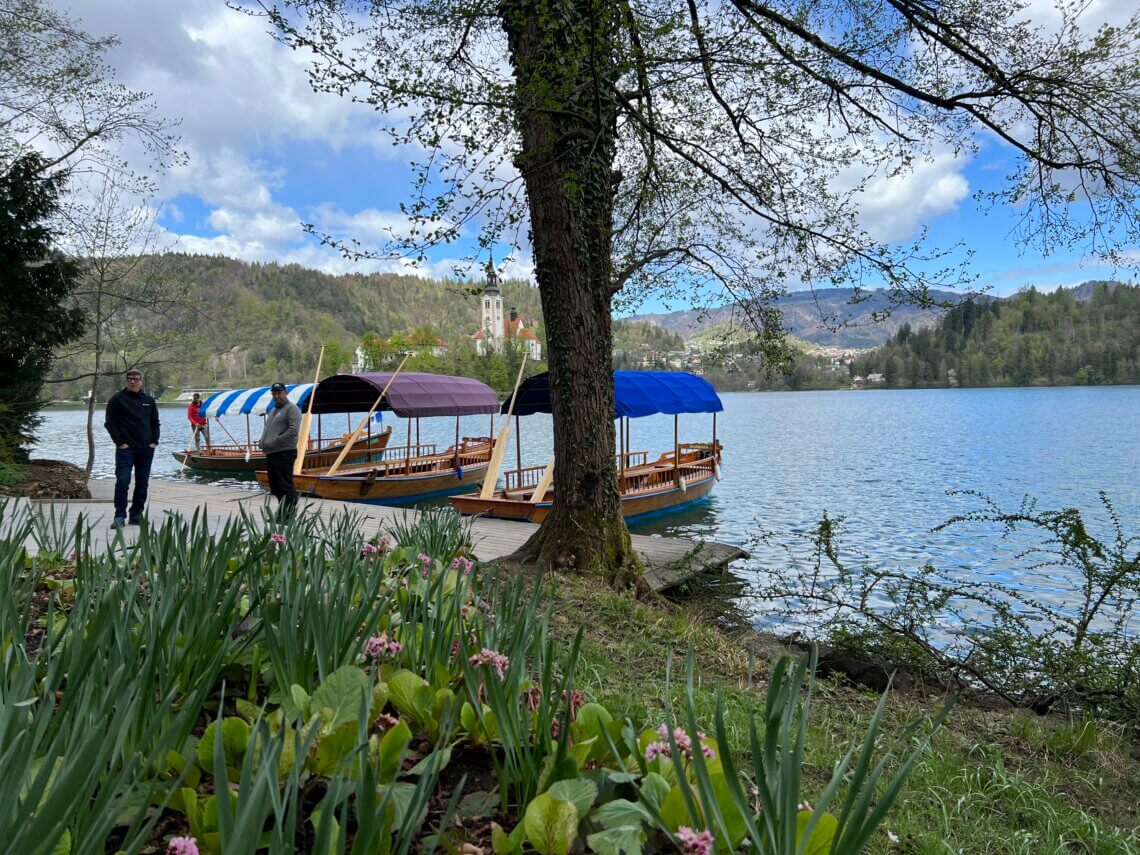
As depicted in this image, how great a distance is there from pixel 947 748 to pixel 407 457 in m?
18.3

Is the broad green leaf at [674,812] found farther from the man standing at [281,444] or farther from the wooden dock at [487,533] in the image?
the man standing at [281,444]

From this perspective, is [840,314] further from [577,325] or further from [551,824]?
[551,824]

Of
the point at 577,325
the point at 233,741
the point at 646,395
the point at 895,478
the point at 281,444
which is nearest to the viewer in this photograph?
the point at 233,741

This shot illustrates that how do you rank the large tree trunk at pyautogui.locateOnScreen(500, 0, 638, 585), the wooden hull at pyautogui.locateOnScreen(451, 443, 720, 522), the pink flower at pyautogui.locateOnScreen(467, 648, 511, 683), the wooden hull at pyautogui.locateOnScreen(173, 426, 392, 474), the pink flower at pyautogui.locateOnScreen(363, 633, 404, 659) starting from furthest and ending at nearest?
the wooden hull at pyautogui.locateOnScreen(173, 426, 392, 474) → the wooden hull at pyautogui.locateOnScreen(451, 443, 720, 522) → the large tree trunk at pyautogui.locateOnScreen(500, 0, 638, 585) → the pink flower at pyautogui.locateOnScreen(363, 633, 404, 659) → the pink flower at pyautogui.locateOnScreen(467, 648, 511, 683)

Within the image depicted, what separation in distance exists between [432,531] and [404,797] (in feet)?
8.07

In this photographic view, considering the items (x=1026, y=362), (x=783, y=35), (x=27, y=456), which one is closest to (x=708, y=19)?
(x=783, y=35)

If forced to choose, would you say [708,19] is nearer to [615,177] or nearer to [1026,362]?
[615,177]

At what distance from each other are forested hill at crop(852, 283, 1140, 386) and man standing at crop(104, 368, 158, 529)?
114279 mm

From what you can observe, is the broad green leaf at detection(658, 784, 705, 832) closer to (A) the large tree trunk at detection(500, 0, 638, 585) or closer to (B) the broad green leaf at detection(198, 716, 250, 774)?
(B) the broad green leaf at detection(198, 716, 250, 774)

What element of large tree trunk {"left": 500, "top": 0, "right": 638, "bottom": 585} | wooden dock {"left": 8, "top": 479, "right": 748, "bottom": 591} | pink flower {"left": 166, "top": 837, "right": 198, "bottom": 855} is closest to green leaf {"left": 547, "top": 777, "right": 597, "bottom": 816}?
pink flower {"left": 166, "top": 837, "right": 198, "bottom": 855}

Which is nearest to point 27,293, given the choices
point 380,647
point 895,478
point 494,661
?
point 380,647

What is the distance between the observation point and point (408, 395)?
1870cm

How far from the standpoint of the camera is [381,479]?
62.6 ft

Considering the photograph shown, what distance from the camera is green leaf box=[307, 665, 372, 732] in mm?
1443
